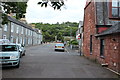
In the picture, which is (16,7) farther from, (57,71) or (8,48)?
(8,48)

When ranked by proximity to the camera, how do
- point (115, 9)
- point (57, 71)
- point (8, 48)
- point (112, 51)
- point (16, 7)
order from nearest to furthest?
1. point (16, 7)
2. point (57, 71)
3. point (112, 51)
4. point (8, 48)
5. point (115, 9)

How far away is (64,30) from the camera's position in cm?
11944

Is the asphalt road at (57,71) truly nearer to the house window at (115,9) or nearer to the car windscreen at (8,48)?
the car windscreen at (8,48)

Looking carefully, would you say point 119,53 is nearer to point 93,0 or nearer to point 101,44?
point 101,44

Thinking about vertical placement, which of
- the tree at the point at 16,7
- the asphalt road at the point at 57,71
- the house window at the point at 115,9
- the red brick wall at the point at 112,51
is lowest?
the asphalt road at the point at 57,71

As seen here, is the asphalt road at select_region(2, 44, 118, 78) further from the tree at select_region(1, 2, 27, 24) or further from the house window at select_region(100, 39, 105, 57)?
the tree at select_region(1, 2, 27, 24)

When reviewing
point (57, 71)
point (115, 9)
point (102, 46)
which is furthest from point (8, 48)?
point (115, 9)

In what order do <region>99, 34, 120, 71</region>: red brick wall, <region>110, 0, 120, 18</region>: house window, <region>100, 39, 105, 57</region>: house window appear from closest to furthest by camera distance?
<region>99, 34, 120, 71</region>: red brick wall
<region>100, 39, 105, 57</region>: house window
<region>110, 0, 120, 18</region>: house window

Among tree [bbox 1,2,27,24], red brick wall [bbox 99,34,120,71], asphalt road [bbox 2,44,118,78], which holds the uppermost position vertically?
tree [bbox 1,2,27,24]

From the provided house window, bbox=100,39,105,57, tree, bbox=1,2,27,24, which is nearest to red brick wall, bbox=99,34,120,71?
house window, bbox=100,39,105,57

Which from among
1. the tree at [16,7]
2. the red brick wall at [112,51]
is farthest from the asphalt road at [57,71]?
the tree at [16,7]

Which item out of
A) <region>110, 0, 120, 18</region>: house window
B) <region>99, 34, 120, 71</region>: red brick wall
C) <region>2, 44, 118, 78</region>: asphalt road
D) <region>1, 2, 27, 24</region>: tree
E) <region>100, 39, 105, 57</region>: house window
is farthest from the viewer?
<region>110, 0, 120, 18</region>: house window

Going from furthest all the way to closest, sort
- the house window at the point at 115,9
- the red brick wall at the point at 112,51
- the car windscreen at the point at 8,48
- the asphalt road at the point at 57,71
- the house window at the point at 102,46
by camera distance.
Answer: the house window at the point at 115,9 → the house window at the point at 102,46 → the car windscreen at the point at 8,48 → the red brick wall at the point at 112,51 → the asphalt road at the point at 57,71

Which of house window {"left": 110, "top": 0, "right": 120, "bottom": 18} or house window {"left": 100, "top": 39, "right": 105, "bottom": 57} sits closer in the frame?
house window {"left": 100, "top": 39, "right": 105, "bottom": 57}
